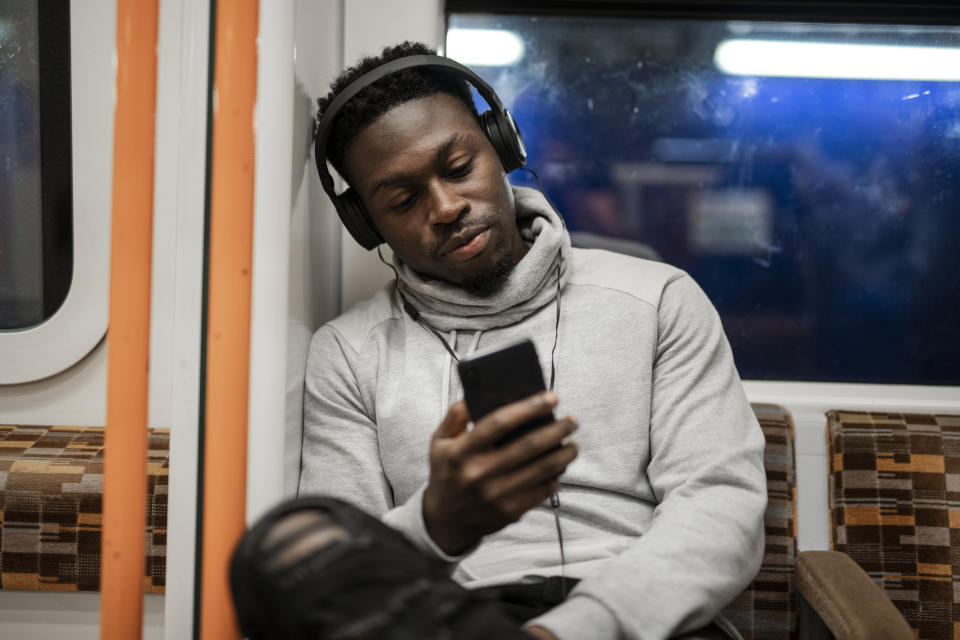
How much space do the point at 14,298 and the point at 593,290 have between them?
1446 millimetres

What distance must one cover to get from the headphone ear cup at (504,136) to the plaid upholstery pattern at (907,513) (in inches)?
36.1

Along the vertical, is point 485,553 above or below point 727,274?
below

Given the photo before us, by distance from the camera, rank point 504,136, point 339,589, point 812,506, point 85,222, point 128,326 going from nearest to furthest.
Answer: point 339,589 < point 128,326 < point 504,136 < point 812,506 < point 85,222

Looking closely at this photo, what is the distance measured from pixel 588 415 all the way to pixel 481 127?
601 mm

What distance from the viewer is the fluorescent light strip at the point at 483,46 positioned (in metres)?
Result: 1.79

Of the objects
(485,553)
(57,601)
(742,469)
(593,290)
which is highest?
(593,290)

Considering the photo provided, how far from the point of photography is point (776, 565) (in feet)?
4.79

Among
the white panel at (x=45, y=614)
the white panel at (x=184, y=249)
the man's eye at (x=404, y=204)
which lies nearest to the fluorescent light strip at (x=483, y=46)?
the man's eye at (x=404, y=204)

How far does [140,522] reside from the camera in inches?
30.5

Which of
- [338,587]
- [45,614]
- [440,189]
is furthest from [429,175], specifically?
[45,614]

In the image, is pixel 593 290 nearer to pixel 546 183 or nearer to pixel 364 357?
pixel 364 357

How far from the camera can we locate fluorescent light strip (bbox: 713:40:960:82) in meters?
1.78

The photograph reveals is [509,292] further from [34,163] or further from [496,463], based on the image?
[34,163]

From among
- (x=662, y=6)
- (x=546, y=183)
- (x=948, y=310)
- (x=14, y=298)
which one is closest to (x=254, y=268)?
(x=546, y=183)
